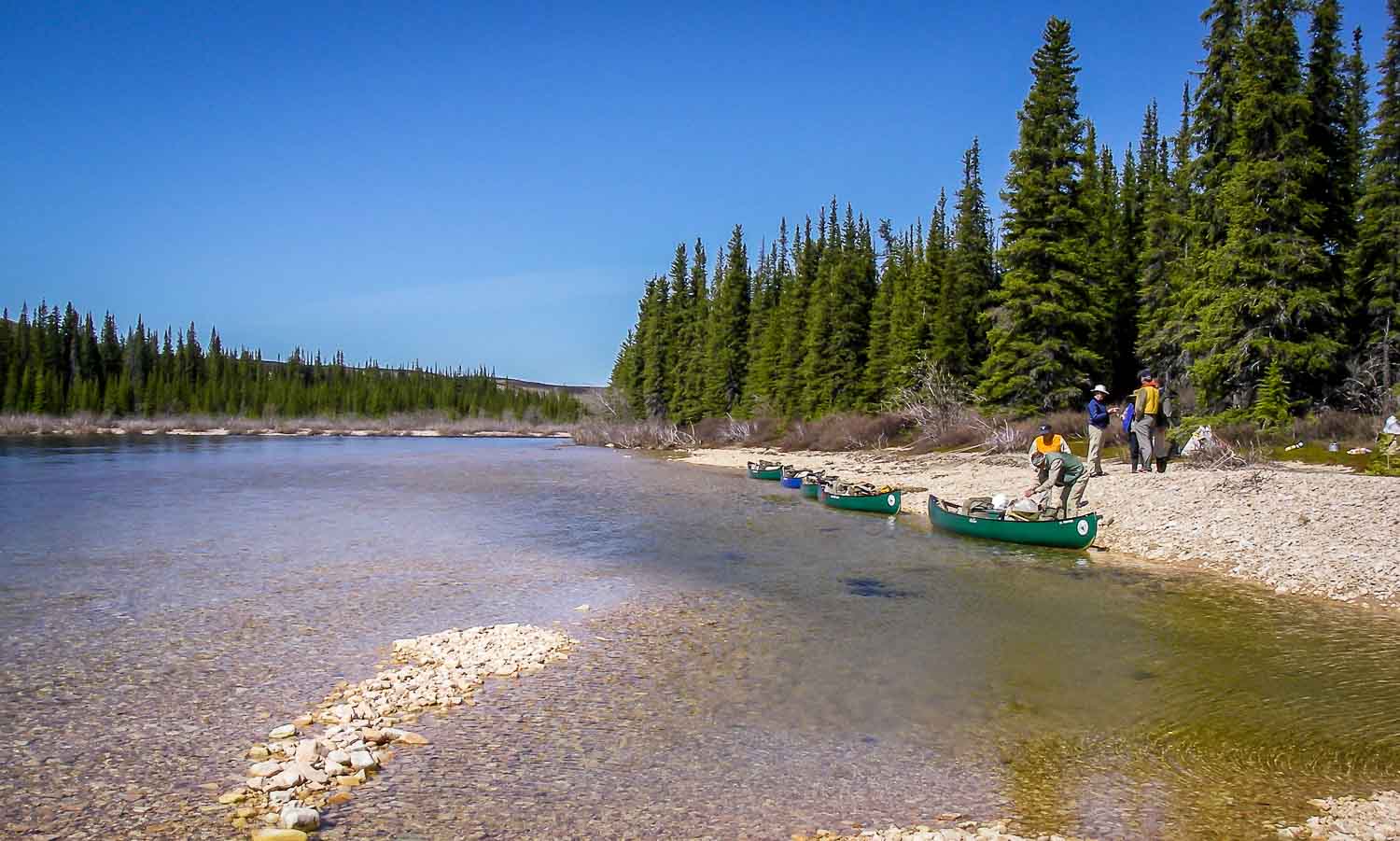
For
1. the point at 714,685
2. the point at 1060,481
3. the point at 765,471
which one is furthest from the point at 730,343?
the point at 714,685

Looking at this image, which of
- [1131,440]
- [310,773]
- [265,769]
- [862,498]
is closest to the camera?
[310,773]

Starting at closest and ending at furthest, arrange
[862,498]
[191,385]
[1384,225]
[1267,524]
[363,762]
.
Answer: [363,762] < [1267,524] < [862,498] < [1384,225] < [191,385]

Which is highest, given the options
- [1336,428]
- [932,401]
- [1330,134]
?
[1330,134]

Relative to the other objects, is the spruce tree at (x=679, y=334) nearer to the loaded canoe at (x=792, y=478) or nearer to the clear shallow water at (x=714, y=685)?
the loaded canoe at (x=792, y=478)

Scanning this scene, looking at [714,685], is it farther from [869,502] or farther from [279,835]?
[869,502]

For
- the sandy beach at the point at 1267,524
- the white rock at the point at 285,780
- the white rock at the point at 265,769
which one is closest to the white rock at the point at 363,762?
the white rock at the point at 285,780

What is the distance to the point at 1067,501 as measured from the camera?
19953 millimetres

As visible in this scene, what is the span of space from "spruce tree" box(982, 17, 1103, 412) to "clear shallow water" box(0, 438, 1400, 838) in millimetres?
17414

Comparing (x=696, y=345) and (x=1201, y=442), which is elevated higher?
(x=696, y=345)

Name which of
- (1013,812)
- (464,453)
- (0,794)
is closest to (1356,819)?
(1013,812)

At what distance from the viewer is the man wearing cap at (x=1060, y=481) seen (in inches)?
772

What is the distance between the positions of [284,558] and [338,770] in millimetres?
12721

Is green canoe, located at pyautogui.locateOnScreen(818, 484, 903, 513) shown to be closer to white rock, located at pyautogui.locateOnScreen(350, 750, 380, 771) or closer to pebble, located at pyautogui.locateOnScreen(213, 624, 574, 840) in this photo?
pebble, located at pyautogui.locateOnScreen(213, 624, 574, 840)

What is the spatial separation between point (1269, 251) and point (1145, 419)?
771 centimetres
